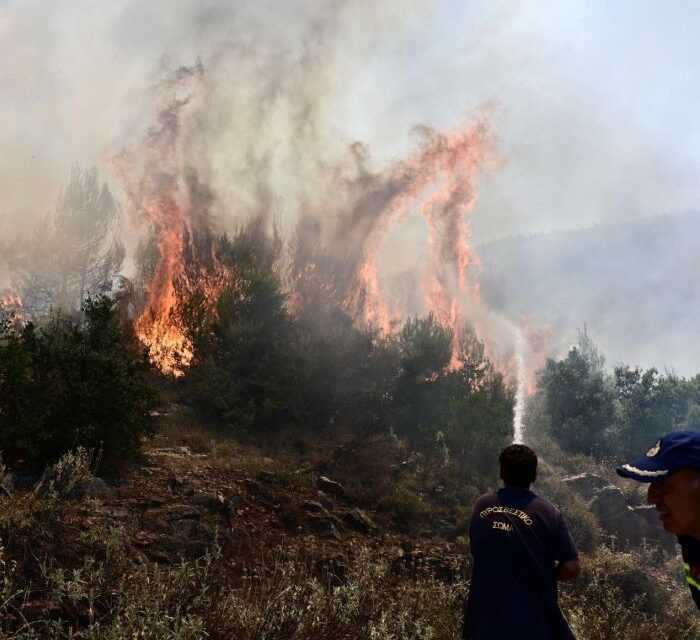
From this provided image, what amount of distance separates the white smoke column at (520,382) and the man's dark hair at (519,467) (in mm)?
28134

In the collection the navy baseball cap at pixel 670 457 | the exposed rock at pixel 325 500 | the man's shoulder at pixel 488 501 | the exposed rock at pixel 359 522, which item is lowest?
the navy baseball cap at pixel 670 457

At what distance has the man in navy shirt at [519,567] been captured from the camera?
9.46 ft

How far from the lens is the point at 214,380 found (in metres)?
19.0

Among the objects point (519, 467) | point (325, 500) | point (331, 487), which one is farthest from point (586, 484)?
point (519, 467)

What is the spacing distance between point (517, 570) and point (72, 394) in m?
9.91

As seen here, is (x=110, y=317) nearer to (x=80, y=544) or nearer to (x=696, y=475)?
(x=80, y=544)

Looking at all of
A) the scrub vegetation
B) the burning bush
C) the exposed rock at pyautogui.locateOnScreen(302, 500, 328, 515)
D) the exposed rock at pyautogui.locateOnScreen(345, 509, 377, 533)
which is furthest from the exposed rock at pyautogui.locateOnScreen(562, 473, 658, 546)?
the burning bush

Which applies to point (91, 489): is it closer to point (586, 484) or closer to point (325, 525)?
point (325, 525)

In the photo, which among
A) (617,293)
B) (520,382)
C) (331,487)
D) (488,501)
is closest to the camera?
(488,501)

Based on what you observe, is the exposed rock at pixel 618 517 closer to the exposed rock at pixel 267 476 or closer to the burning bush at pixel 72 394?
the exposed rock at pixel 267 476

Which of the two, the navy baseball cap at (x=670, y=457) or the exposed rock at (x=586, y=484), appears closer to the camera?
the navy baseball cap at (x=670, y=457)

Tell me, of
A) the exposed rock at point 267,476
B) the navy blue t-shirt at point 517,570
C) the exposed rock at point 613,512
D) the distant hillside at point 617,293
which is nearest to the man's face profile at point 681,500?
the navy blue t-shirt at point 517,570

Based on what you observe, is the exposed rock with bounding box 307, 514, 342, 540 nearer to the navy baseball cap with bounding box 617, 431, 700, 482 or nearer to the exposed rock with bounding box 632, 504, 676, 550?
the navy baseball cap with bounding box 617, 431, 700, 482

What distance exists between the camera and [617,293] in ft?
535
